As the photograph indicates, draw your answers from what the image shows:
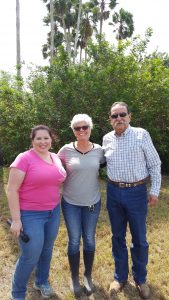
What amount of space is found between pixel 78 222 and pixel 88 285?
2.64ft

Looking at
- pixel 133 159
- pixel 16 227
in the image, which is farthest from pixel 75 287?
pixel 133 159

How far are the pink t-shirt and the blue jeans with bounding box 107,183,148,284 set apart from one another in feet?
2.14

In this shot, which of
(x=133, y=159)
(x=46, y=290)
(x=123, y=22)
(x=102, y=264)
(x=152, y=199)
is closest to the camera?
(x=133, y=159)

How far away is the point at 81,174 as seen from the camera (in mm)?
3609

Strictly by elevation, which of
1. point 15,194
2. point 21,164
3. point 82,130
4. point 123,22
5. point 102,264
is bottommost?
point 102,264

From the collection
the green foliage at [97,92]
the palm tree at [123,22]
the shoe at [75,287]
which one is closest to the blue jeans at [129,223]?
the shoe at [75,287]

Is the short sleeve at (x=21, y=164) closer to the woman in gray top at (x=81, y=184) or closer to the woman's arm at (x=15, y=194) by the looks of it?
the woman's arm at (x=15, y=194)

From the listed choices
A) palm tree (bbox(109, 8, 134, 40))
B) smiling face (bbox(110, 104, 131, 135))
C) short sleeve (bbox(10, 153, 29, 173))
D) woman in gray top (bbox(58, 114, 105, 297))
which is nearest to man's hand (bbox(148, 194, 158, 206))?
woman in gray top (bbox(58, 114, 105, 297))

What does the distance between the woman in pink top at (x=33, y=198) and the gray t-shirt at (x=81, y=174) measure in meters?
0.14

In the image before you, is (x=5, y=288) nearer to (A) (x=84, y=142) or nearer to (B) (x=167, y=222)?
(A) (x=84, y=142)

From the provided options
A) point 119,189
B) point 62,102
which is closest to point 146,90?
point 62,102

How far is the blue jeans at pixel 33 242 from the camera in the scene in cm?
334

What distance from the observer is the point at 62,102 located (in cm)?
973

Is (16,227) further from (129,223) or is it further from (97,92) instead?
→ (97,92)
